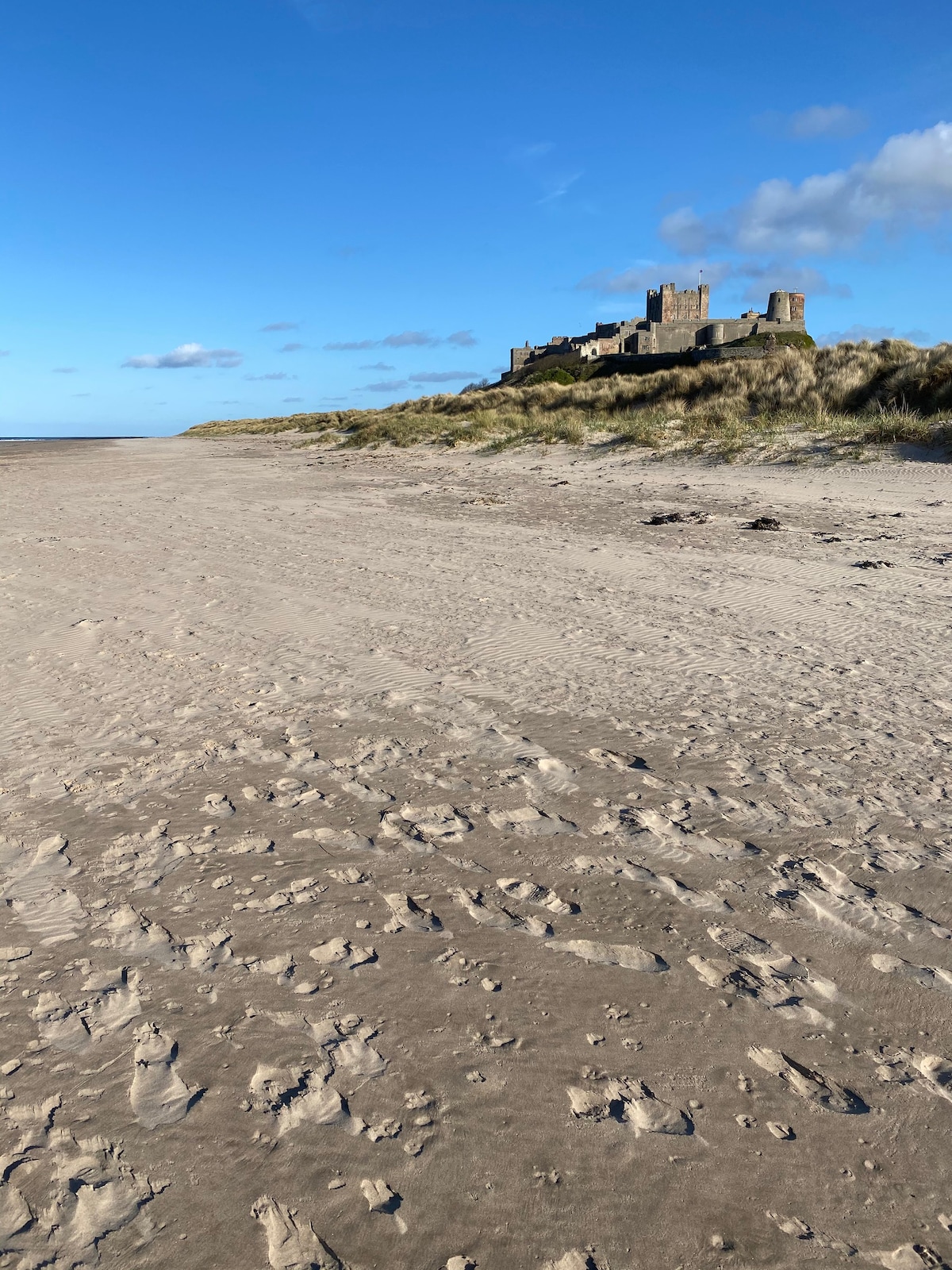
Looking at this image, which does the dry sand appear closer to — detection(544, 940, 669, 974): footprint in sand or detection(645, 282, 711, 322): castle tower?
detection(544, 940, 669, 974): footprint in sand

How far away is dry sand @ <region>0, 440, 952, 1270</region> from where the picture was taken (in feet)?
5.29

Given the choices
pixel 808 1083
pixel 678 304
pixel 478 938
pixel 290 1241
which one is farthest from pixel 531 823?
pixel 678 304

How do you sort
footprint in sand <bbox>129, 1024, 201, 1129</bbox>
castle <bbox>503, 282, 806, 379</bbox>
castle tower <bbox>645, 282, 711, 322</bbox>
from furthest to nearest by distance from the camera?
1. castle tower <bbox>645, 282, 711, 322</bbox>
2. castle <bbox>503, 282, 806, 379</bbox>
3. footprint in sand <bbox>129, 1024, 201, 1129</bbox>

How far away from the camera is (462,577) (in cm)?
651

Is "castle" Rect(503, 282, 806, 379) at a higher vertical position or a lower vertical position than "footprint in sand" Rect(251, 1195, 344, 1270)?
higher

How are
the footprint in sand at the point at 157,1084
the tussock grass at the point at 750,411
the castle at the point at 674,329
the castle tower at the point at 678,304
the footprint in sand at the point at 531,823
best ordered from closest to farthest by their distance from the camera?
1. the footprint in sand at the point at 157,1084
2. the footprint in sand at the point at 531,823
3. the tussock grass at the point at 750,411
4. the castle at the point at 674,329
5. the castle tower at the point at 678,304

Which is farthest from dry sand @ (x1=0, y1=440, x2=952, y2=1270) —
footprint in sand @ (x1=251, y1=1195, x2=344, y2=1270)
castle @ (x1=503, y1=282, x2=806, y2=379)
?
castle @ (x1=503, y1=282, x2=806, y2=379)

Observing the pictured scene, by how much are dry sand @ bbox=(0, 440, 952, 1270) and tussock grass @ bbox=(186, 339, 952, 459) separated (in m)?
7.97

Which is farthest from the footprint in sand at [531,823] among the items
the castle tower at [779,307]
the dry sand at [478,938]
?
the castle tower at [779,307]

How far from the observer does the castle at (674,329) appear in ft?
168

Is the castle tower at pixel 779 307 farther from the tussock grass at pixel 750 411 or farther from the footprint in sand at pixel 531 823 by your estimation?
the footprint in sand at pixel 531 823

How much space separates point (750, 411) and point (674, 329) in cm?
4162

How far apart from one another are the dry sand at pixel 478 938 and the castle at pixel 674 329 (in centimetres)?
4351

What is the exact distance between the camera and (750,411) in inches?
637
